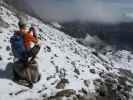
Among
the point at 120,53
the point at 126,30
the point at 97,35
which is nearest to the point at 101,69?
the point at 120,53

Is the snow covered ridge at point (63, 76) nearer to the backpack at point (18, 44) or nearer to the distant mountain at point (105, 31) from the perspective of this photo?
the backpack at point (18, 44)

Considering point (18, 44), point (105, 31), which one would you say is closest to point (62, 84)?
point (18, 44)

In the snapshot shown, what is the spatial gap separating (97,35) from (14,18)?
1401cm

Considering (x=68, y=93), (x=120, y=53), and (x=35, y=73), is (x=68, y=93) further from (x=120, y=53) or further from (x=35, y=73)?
(x=120, y=53)

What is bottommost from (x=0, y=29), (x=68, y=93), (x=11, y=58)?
(x=68, y=93)

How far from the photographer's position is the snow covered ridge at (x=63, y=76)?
17.1 m

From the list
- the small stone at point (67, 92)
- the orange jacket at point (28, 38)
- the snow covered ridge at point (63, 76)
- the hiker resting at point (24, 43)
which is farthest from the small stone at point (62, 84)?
the orange jacket at point (28, 38)

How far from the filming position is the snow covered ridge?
1711cm

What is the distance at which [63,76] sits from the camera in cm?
1888

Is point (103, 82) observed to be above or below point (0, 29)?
below

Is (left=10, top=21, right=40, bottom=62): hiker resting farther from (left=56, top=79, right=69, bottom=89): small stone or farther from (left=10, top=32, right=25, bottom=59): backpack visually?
(left=56, top=79, right=69, bottom=89): small stone

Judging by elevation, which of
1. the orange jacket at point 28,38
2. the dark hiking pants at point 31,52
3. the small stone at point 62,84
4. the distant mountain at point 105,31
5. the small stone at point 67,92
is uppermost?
the distant mountain at point 105,31

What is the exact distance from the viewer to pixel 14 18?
25.4 metres

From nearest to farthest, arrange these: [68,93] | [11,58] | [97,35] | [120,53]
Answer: [68,93]
[11,58]
[120,53]
[97,35]
